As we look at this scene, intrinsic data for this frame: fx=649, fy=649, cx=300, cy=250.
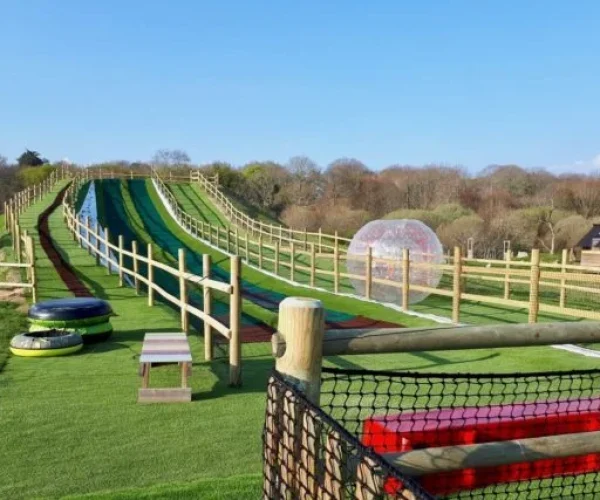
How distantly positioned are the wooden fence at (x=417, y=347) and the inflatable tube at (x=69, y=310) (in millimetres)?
6447

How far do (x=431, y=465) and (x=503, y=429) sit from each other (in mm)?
1813

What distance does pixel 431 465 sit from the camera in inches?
78.7

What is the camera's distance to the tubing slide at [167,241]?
37.0ft

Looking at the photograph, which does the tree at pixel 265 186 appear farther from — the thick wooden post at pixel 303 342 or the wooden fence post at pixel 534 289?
the thick wooden post at pixel 303 342

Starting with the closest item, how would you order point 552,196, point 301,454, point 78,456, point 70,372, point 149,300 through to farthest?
point 301,454 < point 78,456 < point 70,372 < point 149,300 < point 552,196

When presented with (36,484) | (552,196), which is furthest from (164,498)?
(552,196)

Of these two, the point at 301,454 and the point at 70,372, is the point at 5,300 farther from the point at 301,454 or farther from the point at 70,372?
the point at 301,454

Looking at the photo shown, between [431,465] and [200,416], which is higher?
[431,465]

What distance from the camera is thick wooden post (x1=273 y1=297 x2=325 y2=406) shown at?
6.24 feet

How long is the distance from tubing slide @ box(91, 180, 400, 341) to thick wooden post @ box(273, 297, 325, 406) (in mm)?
7538

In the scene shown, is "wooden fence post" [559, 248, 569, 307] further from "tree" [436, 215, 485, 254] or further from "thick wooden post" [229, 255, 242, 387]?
"tree" [436, 215, 485, 254]

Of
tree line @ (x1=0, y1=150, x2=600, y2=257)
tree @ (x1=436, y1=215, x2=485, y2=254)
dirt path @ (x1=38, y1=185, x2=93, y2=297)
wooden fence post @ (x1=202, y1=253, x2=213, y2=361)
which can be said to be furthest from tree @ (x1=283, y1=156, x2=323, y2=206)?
wooden fence post @ (x1=202, y1=253, x2=213, y2=361)

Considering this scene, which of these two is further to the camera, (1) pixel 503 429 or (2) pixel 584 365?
(2) pixel 584 365

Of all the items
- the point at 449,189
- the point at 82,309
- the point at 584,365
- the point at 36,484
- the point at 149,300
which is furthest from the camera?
the point at 449,189
